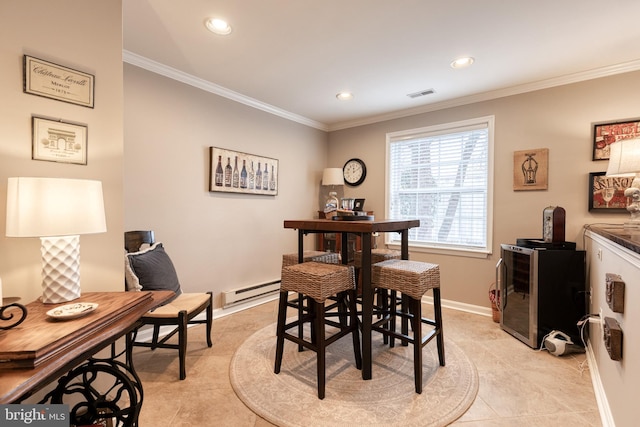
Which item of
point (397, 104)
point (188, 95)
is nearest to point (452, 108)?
point (397, 104)

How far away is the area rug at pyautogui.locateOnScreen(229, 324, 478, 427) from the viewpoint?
1622 mm

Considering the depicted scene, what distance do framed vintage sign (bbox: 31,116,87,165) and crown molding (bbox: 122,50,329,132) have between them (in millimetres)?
1368

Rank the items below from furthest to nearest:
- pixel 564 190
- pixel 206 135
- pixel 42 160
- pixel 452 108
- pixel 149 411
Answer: pixel 452 108 < pixel 206 135 < pixel 564 190 < pixel 149 411 < pixel 42 160

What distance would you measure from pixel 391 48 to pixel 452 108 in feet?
4.98

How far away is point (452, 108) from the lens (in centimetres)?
346

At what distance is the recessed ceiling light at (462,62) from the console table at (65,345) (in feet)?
9.39

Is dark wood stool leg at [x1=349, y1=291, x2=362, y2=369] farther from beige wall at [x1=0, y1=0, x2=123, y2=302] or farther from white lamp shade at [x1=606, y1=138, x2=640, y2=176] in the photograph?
white lamp shade at [x1=606, y1=138, x2=640, y2=176]

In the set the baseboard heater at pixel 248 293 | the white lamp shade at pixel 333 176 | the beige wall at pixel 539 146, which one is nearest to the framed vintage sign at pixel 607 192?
the beige wall at pixel 539 146

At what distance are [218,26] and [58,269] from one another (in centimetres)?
184

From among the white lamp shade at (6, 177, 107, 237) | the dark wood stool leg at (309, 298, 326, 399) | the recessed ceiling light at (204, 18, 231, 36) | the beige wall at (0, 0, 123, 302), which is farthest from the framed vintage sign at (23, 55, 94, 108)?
the dark wood stool leg at (309, 298, 326, 399)

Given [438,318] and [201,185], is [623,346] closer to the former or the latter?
[438,318]

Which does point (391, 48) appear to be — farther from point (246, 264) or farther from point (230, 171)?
point (246, 264)

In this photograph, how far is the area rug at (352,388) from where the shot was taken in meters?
1.62

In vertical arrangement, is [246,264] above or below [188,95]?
below
